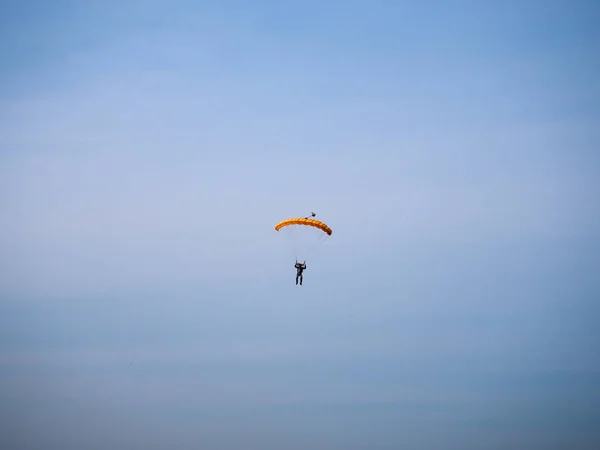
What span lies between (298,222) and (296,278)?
5860 millimetres

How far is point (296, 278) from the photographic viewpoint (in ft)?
520

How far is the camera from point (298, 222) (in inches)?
6137
